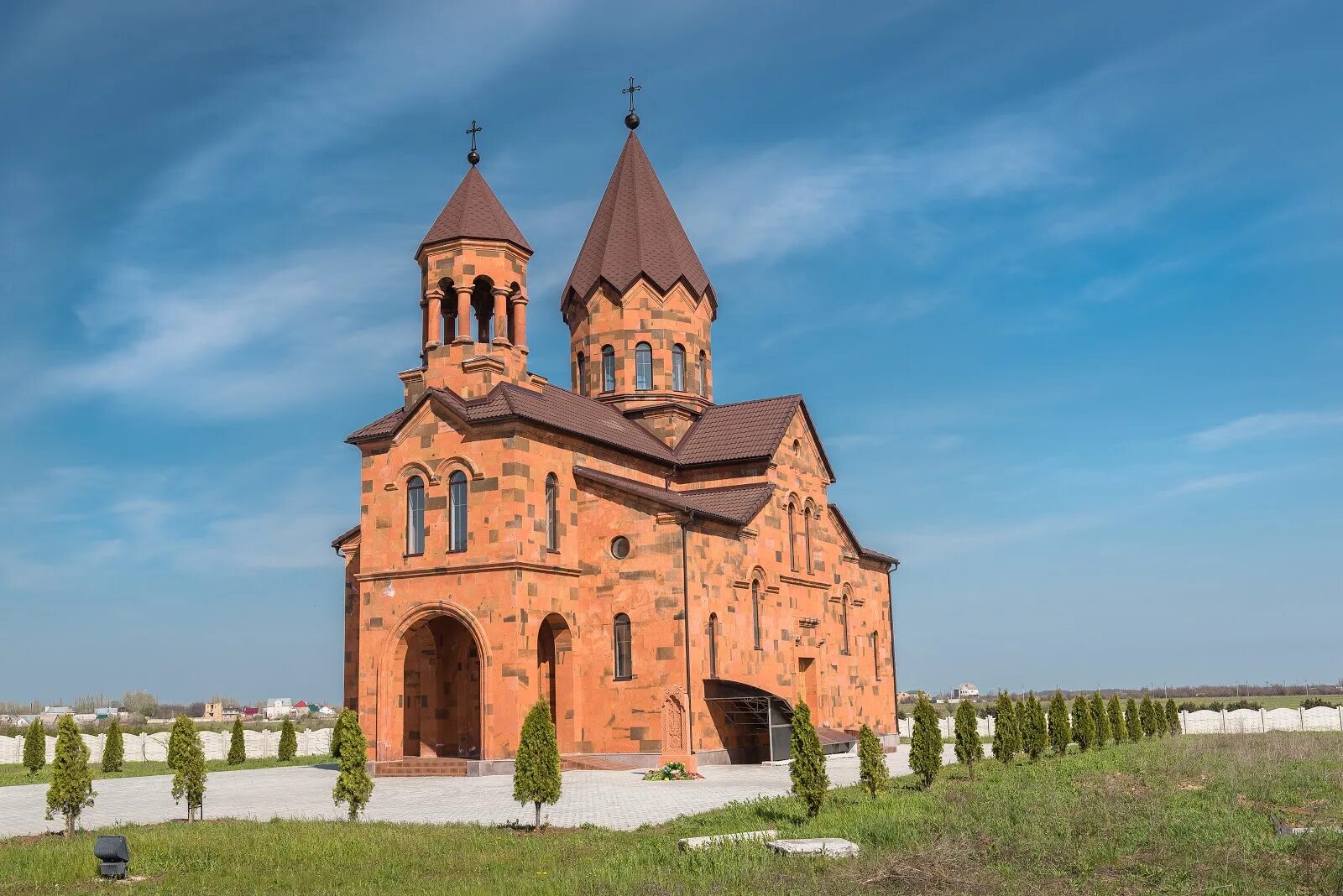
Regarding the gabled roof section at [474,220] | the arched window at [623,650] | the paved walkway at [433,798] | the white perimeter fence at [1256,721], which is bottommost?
the white perimeter fence at [1256,721]

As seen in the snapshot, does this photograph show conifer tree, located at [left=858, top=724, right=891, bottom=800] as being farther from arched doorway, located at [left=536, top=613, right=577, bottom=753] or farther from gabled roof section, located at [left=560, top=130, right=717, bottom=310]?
gabled roof section, located at [left=560, top=130, right=717, bottom=310]

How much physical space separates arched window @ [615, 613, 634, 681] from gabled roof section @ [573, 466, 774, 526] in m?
2.68

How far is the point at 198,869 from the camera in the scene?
39.7 feet

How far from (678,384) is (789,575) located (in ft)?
21.3

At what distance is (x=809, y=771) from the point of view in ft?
48.2

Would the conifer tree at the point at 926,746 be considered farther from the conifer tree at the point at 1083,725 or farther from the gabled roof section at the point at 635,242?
the gabled roof section at the point at 635,242

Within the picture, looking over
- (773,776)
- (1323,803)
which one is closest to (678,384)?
(773,776)

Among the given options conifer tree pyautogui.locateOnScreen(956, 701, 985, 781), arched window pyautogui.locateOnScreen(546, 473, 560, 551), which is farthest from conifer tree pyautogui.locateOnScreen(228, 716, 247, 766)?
conifer tree pyautogui.locateOnScreen(956, 701, 985, 781)

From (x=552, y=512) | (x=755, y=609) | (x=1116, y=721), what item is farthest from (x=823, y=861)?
(x=1116, y=721)

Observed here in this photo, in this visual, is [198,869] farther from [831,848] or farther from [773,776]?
[773,776]

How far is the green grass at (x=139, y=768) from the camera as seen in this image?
85.1 feet

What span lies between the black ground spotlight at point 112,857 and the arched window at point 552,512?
13905mm

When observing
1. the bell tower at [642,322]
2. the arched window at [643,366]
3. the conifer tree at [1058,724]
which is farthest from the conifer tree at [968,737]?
the arched window at [643,366]

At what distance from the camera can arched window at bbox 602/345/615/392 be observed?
32.1 metres
